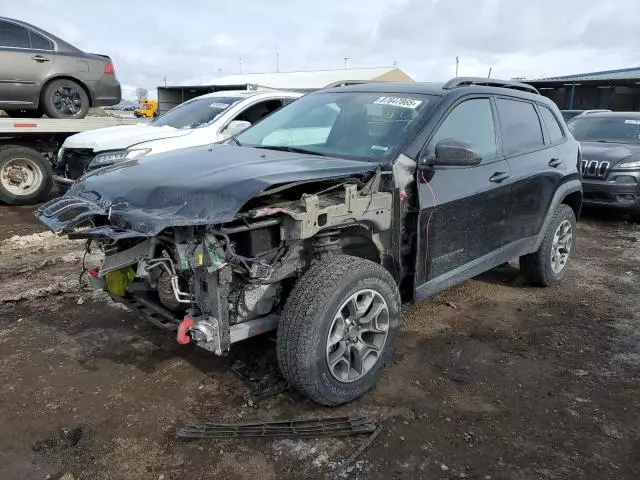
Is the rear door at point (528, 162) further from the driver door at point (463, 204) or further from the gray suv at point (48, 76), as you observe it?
the gray suv at point (48, 76)

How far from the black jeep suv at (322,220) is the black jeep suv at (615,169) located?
4.49m

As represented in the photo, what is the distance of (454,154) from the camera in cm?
336

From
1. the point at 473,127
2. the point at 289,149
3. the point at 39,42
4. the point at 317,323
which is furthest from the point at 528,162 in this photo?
the point at 39,42

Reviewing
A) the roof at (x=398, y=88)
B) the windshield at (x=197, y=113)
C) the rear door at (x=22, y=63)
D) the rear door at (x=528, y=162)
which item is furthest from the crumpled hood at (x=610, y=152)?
the rear door at (x=22, y=63)

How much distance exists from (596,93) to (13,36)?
54.1ft

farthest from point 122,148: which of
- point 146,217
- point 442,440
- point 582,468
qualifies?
point 582,468

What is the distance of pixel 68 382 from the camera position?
3340 mm

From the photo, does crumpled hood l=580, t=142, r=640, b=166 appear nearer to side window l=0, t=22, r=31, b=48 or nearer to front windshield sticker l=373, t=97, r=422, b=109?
front windshield sticker l=373, t=97, r=422, b=109

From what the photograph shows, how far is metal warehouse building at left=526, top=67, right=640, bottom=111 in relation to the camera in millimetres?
16609

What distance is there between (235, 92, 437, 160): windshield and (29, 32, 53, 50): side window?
6.24m

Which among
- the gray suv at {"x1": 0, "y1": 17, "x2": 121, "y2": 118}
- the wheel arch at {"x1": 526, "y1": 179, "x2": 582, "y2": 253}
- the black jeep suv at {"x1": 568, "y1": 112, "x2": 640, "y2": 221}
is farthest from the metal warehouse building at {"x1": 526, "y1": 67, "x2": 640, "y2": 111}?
the gray suv at {"x1": 0, "y1": 17, "x2": 121, "y2": 118}

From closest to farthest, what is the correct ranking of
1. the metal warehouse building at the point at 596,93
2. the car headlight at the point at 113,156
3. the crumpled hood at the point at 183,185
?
the crumpled hood at the point at 183,185
the car headlight at the point at 113,156
the metal warehouse building at the point at 596,93

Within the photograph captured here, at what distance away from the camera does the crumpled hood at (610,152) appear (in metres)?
8.15

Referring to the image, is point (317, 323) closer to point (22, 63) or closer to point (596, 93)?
point (22, 63)
